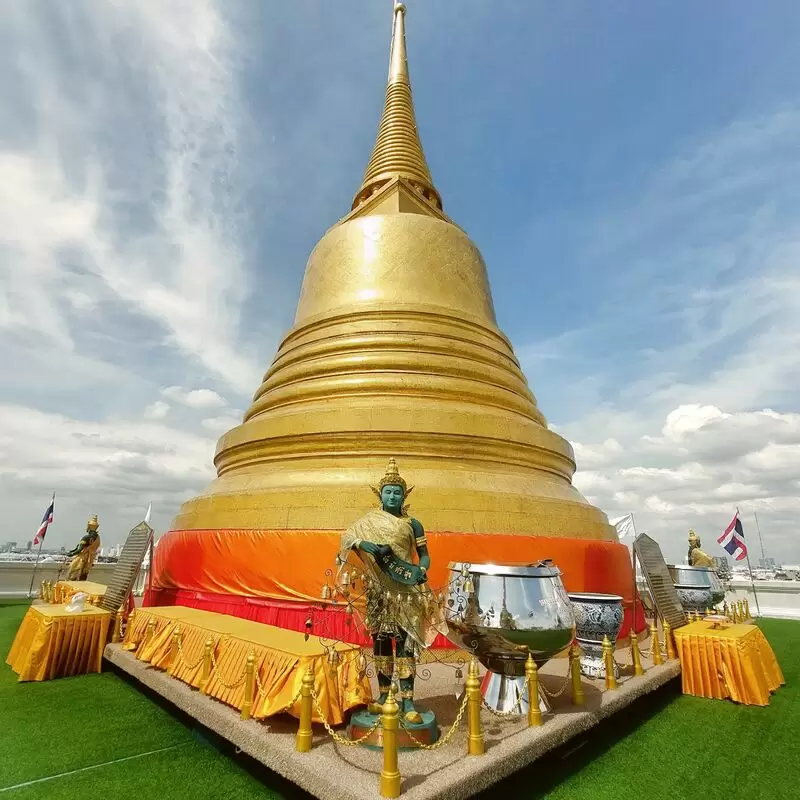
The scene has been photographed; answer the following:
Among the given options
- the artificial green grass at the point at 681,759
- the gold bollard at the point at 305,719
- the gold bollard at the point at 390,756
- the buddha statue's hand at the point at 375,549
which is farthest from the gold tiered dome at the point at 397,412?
the gold bollard at the point at 390,756

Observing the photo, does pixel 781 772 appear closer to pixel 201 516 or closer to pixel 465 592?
pixel 465 592

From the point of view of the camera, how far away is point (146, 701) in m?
5.60

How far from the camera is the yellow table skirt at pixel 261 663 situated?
407cm

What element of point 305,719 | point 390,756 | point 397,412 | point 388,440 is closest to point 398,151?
point 397,412

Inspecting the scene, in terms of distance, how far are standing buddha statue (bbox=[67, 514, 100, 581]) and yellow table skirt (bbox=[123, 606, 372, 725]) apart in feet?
23.4

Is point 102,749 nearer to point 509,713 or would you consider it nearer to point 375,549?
point 375,549

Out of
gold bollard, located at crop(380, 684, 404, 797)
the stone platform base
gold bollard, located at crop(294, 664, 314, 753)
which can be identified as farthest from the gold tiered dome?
gold bollard, located at crop(380, 684, 404, 797)

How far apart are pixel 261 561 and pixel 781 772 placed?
5.82m

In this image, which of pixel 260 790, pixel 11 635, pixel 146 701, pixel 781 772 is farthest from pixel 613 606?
pixel 11 635

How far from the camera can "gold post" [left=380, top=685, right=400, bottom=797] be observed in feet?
9.42

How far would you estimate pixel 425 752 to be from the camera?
11.6ft

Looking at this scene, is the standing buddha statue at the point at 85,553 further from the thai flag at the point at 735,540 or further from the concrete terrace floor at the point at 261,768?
the thai flag at the point at 735,540

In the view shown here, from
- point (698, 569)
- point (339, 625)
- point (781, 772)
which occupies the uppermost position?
point (698, 569)

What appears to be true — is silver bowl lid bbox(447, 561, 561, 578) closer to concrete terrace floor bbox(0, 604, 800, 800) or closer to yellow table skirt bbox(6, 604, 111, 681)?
concrete terrace floor bbox(0, 604, 800, 800)
